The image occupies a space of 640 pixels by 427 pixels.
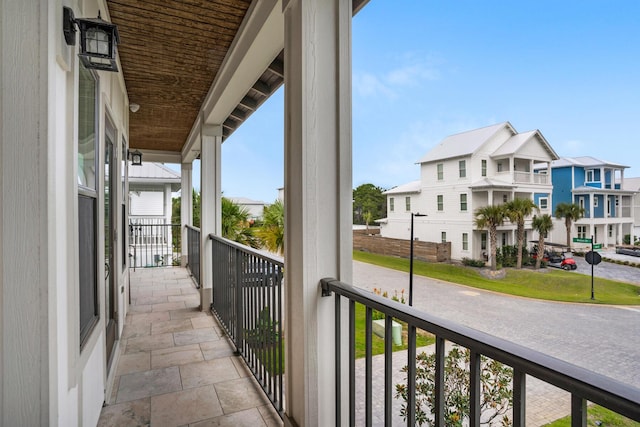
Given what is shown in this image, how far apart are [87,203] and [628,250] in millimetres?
2131

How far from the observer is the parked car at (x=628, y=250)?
629 mm

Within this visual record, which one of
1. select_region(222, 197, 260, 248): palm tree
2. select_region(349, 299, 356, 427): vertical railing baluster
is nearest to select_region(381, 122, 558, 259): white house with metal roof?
select_region(349, 299, 356, 427): vertical railing baluster

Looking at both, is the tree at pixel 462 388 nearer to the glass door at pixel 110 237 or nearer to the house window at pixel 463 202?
the house window at pixel 463 202

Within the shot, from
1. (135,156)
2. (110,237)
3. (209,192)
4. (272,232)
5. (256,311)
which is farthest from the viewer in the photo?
(135,156)

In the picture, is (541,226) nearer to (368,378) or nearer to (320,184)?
(368,378)

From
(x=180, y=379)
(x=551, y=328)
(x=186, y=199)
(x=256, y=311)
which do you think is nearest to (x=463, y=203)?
(x=551, y=328)

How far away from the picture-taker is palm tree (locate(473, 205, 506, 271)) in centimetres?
88

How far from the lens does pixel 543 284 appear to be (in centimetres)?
79

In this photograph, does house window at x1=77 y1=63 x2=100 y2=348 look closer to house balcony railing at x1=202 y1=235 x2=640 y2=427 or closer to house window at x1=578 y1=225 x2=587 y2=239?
house balcony railing at x1=202 y1=235 x2=640 y2=427

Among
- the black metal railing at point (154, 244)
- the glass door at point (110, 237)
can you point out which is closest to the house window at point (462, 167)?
the glass door at point (110, 237)

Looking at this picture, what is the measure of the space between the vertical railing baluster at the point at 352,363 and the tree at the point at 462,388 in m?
0.18

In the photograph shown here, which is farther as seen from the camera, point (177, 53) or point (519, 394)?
point (177, 53)

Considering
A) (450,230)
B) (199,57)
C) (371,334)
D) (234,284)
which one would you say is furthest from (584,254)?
(199,57)

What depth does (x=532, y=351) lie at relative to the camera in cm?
70
